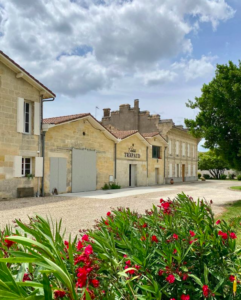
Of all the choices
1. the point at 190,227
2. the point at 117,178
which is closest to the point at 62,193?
the point at 117,178

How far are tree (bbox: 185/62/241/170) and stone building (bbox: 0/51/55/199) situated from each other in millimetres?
8095

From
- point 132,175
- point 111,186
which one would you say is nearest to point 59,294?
point 111,186

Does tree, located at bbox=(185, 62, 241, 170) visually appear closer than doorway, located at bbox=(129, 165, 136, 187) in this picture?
Yes

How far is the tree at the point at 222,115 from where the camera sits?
39.0 feet

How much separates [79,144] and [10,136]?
518 cm

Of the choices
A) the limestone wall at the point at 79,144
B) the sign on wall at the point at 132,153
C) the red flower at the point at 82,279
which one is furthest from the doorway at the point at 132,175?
the red flower at the point at 82,279

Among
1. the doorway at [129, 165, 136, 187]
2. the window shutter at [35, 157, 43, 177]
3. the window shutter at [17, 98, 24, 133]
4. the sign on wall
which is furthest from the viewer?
the doorway at [129, 165, 136, 187]

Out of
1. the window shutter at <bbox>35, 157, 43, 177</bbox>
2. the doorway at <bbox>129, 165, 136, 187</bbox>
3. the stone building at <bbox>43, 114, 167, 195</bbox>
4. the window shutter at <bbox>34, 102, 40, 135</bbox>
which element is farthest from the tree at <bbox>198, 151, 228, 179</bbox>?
the window shutter at <bbox>34, 102, 40, 135</bbox>

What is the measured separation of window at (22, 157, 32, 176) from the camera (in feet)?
46.9

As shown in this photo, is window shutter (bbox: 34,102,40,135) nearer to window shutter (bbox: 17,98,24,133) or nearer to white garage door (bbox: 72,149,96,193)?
window shutter (bbox: 17,98,24,133)

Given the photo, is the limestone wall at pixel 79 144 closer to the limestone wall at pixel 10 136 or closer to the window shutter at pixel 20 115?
the limestone wall at pixel 10 136

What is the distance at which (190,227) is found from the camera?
9.75 ft

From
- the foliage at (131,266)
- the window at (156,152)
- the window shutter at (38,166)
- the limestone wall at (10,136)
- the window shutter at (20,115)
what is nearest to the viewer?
the foliage at (131,266)

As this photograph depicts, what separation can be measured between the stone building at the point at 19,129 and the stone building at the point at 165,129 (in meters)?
15.8
